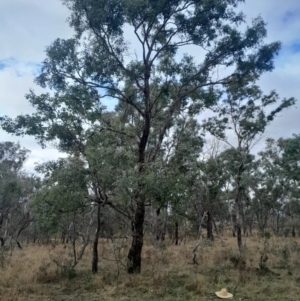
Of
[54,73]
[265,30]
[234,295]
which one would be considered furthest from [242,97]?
[234,295]

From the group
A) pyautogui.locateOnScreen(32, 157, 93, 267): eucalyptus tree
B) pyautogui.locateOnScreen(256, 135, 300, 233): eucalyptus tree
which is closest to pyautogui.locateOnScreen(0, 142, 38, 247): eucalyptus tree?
pyautogui.locateOnScreen(32, 157, 93, 267): eucalyptus tree

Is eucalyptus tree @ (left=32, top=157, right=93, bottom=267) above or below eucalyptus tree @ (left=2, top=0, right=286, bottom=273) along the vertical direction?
below

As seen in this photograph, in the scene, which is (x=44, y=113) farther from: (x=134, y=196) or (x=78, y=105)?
(x=134, y=196)

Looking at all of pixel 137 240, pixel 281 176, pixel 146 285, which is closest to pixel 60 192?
pixel 137 240

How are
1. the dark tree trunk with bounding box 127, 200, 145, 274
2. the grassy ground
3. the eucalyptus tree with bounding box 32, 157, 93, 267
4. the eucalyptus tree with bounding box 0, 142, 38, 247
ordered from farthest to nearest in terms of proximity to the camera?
1. the eucalyptus tree with bounding box 0, 142, 38, 247
2. the dark tree trunk with bounding box 127, 200, 145, 274
3. the eucalyptus tree with bounding box 32, 157, 93, 267
4. the grassy ground

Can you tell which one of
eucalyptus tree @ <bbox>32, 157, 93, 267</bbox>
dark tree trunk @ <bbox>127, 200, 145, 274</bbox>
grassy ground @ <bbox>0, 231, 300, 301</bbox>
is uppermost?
eucalyptus tree @ <bbox>32, 157, 93, 267</bbox>

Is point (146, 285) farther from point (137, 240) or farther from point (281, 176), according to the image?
point (281, 176)

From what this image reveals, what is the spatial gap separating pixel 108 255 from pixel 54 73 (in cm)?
964

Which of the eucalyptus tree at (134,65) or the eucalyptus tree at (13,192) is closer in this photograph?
the eucalyptus tree at (134,65)

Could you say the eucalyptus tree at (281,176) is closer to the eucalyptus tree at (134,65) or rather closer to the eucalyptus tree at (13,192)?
the eucalyptus tree at (134,65)

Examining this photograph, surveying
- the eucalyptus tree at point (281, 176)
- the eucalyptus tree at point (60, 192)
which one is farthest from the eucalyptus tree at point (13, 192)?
the eucalyptus tree at point (281, 176)

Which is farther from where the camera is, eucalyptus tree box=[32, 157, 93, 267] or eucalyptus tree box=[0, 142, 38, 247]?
eucalyptus tree box=[0, 142, 38, 247]

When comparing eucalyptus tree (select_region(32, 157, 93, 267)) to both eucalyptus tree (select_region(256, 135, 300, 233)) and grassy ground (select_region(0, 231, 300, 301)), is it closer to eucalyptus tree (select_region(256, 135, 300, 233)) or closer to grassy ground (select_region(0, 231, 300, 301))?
grassy ground (select_region(0, 231, 300, 301))

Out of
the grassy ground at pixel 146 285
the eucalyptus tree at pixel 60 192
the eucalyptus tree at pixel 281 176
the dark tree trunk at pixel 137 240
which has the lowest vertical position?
the grassy ground at pixel 146 285
